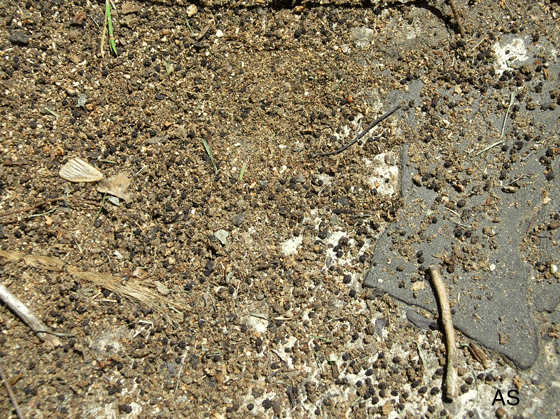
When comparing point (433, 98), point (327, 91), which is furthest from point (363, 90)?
point (433, 98)

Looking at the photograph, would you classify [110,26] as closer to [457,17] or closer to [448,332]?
[457,17]

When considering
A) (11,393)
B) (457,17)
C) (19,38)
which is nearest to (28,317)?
(11,393)

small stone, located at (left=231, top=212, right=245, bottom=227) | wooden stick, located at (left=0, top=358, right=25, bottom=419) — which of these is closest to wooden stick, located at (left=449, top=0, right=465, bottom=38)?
small stone, located at (left=231, top=212, right=245, bottom=227)

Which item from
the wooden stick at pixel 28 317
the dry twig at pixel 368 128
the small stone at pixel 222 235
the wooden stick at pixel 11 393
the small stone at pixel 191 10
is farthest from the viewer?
the small stone at pixel 191 10

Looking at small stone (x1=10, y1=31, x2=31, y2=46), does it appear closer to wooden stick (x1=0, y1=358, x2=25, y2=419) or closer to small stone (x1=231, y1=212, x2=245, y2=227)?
small stone (x1=231, y1=212, x2=245, y2=227)

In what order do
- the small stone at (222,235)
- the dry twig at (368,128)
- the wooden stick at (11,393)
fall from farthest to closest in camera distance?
the dry twig at (368,128) → the small stone at (222,235) → the wooden stick at (11,393)

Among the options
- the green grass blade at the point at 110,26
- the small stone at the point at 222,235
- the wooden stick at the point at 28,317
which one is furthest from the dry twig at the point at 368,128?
the wooden stick at the point at 28,317

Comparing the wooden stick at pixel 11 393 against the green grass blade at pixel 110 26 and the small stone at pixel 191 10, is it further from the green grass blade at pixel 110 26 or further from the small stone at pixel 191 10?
the small stone at pixel 191 10
